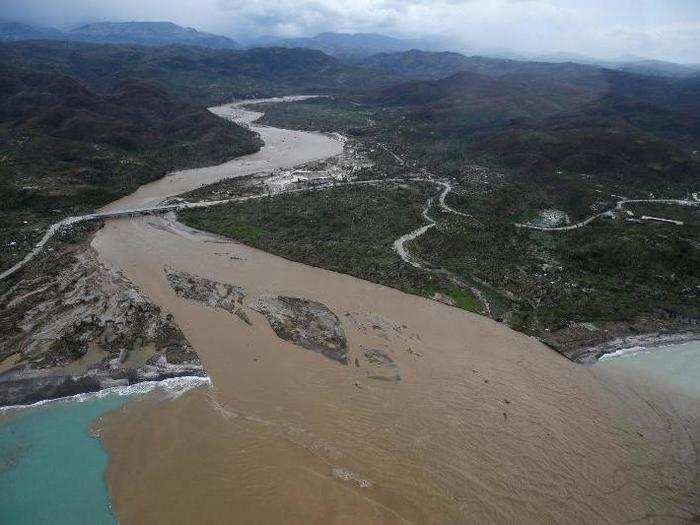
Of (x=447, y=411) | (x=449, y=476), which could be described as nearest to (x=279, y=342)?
(x=447, y=411)

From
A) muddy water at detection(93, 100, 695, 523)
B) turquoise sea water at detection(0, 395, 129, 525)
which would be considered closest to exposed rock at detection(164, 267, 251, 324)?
muddy water at detection(93, 100, 695, 523)

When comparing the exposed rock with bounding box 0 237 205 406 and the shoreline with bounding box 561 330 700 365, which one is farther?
the shoreline with bounding box 561 330 700 365

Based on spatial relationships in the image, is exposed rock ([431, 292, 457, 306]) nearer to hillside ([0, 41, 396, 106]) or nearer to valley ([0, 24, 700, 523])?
valley ([0, 24, 700, 523])

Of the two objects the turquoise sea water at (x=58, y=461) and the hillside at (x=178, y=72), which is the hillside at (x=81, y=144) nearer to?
the turquoise sea water at (x=58, y=461)

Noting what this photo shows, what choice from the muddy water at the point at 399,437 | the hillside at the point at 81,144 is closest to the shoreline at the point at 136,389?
the muddy water at the point at 399,437

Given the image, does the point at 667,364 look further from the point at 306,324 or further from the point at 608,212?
the point at 608,212
